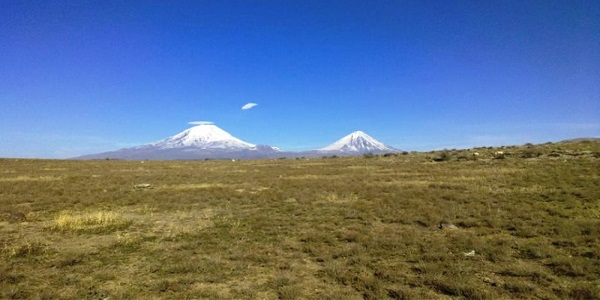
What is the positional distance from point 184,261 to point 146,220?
310 inches

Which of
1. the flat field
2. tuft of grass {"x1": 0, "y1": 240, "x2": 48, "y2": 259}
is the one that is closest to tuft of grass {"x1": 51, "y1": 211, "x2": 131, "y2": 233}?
the flat field

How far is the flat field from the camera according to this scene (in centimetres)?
912

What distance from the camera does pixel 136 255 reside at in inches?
479

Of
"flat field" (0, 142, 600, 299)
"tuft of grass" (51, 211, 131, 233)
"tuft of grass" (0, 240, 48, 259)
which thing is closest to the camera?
"flat field" (0, 142, 600, 299)

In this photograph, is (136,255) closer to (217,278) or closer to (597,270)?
(217,278)

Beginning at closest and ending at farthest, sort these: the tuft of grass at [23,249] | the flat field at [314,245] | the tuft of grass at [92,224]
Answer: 1. the flat field at [314,245]
2. the tuft of grass at [23,249]
3. the tuft of grass at [92,224]

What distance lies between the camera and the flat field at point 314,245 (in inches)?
359

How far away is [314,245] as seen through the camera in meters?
13.0

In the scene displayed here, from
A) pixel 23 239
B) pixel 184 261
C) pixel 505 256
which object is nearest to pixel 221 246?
pixel 184 261

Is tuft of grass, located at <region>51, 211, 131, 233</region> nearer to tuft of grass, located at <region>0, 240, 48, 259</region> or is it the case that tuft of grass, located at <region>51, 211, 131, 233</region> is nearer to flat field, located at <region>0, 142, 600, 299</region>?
flat field, located at <region>0, 142, 600, 299</region>

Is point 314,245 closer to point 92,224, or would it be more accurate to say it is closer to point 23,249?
point 23,249

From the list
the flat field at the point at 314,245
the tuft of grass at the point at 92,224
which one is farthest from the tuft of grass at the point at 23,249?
the tuft of grass at the point at 92,224

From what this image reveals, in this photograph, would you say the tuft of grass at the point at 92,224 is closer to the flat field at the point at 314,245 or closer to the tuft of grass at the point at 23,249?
the flat field at the point at 314,245

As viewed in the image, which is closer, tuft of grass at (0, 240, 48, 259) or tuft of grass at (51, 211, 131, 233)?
tuft of grass at (0, 240, 48, 259)
